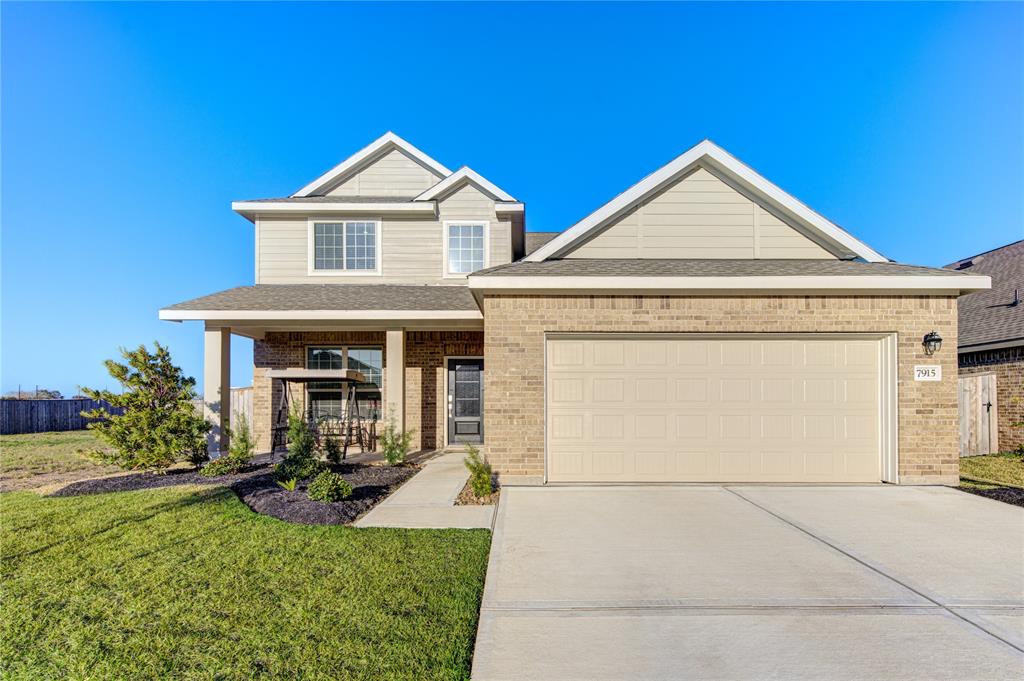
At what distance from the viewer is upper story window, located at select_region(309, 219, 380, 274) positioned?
13.0m

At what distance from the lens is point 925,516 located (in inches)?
258

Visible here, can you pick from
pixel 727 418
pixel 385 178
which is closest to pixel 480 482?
pixel 727 418

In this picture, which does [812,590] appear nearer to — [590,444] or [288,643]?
[288,643]

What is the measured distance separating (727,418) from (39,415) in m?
25.2

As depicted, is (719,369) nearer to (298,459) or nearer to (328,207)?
(298,459)

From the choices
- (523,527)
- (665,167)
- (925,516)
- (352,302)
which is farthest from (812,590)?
(352,302)

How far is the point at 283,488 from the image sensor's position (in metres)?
7.90

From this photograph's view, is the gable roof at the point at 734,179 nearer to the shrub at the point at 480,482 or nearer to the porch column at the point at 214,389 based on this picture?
the shrub at the point at 480,482

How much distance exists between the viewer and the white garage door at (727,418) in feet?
27.9

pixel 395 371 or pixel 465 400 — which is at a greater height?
pixel 395 371

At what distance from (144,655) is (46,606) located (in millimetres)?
1395

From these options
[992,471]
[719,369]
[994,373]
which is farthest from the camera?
[994,373]

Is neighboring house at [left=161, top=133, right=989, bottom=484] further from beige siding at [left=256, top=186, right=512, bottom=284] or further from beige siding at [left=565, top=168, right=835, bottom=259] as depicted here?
beige siding at [left=256, top=186, right=512, bottom=284]

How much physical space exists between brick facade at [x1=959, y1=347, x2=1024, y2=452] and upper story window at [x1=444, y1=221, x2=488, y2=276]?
40.1ft
